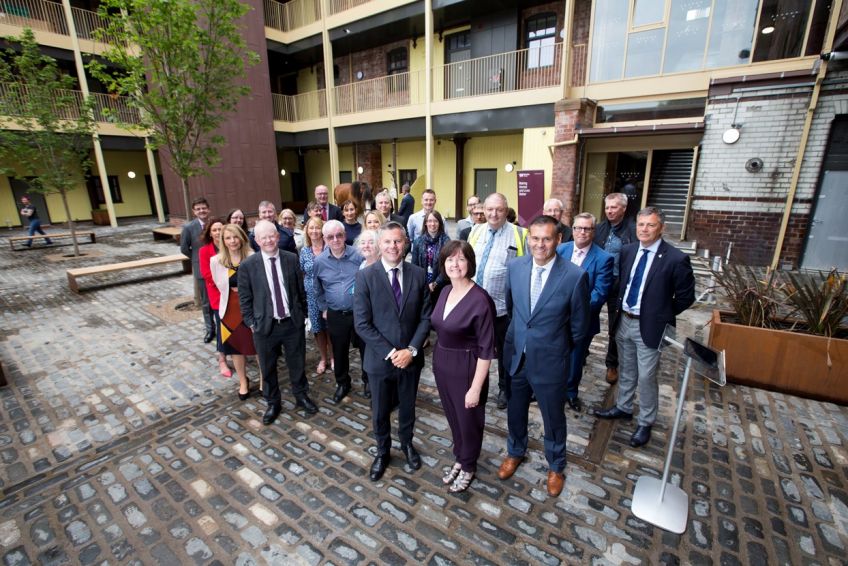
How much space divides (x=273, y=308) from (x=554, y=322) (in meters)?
2.41

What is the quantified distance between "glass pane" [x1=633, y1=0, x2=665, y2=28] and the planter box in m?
7.92

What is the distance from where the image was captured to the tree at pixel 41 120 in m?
9.42

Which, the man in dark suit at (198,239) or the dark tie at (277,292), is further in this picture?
the man in dark suit at (198,239)

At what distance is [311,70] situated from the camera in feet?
58.8

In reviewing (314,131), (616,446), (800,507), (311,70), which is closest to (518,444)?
(616,446)

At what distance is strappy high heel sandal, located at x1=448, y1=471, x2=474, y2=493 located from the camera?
2.75 m

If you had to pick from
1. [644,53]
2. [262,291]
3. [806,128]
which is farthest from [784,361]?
[644,53]

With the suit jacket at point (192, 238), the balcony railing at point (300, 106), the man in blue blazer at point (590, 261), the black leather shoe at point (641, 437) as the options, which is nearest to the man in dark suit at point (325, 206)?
the suit jacket at point (192, 238)

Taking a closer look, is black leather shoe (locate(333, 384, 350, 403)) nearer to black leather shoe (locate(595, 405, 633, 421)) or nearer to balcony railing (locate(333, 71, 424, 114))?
black leather shoe (locate(595, 405, 633, 421))

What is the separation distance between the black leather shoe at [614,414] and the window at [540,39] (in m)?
11.4

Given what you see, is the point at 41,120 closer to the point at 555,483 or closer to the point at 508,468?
the point at 508,468

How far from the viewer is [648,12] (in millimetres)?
8617

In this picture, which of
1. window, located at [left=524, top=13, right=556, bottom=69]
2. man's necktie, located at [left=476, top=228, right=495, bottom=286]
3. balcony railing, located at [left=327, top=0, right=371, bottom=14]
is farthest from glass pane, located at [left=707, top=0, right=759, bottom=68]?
balcony railing, located at [left=327, top=0, right=371, bottom=14]

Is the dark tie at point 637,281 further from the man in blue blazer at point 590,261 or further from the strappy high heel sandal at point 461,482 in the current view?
the strappy high heel sandal at point 461,482
